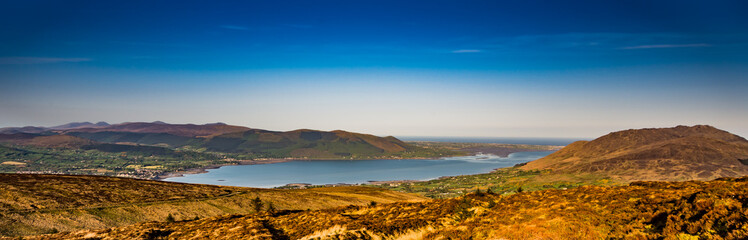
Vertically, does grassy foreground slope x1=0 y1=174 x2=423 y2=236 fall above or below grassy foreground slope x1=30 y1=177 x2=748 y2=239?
below

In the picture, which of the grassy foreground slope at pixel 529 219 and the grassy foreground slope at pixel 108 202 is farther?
the grassy foreground slope at pixel 108 202

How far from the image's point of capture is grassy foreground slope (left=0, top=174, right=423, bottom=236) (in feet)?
194

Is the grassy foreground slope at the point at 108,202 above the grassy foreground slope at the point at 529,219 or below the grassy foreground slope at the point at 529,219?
below

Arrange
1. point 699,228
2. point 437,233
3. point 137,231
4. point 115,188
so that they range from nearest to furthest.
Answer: point 699,228 < point 437,233 < point 137,231 < point 115,188

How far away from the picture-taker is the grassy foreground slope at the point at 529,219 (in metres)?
18.0

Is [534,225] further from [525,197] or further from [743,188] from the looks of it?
[743,188]

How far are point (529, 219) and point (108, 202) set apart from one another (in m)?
81.8

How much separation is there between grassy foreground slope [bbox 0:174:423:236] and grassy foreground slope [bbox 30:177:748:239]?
108ft

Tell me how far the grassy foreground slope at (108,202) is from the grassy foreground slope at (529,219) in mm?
32946

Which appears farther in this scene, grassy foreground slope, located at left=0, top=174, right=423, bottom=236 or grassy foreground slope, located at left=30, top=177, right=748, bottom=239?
grassy foreground slope, located at left=0, top=174, right=423, bottom=236

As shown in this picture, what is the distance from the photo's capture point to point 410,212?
94.8ft

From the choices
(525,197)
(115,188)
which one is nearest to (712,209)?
(525,197)

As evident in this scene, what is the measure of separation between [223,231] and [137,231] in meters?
8.38

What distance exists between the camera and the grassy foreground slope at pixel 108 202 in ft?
194
